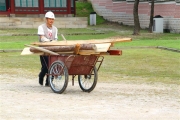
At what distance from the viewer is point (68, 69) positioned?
11.2 meters

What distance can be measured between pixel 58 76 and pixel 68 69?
31cm

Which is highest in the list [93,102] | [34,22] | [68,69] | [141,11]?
[68,69]

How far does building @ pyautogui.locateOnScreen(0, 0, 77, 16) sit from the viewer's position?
41.7 metres

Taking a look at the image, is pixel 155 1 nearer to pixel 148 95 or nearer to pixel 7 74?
pixel 7 74

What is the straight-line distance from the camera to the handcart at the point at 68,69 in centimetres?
1113

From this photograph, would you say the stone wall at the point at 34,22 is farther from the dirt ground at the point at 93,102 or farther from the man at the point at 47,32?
the man at the point at 47,32

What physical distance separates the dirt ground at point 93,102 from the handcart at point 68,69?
21cm

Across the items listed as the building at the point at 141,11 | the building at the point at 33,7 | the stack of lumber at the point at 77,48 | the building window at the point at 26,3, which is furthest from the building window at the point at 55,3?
the stack of lumber at the point at 77,48

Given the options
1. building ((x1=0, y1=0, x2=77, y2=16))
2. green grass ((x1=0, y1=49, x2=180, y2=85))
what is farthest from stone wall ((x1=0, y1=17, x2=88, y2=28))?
green grass ((x1=0, y1=49, x2=180, y2=85))

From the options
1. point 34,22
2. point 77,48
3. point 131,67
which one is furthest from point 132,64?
point 34,22

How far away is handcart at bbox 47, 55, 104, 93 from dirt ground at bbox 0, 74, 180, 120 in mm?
213

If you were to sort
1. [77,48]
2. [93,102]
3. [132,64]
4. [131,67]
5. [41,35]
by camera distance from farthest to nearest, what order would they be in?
[132,64]
[131,67]
[41,35]
[77,48]
[93,102]

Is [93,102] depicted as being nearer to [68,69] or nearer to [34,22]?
[68,69]

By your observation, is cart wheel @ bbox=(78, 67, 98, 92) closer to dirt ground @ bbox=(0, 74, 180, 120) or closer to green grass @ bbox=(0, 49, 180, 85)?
dirt ground @ bbox=(0, 74, 180, 120)
